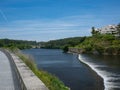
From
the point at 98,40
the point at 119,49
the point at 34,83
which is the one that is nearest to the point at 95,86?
the point at 34,83

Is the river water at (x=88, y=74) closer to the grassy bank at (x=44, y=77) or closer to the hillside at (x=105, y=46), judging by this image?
the grassy bank at (x=44, y=77)

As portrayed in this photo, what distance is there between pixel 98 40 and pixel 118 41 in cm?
1457

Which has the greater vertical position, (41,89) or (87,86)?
(41,89)

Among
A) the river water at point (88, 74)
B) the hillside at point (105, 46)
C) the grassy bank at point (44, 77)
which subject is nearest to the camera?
the grassy bank at point (44, 77)

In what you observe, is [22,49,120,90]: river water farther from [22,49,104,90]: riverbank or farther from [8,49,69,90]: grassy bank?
[8,49,69,90]: grassy bank

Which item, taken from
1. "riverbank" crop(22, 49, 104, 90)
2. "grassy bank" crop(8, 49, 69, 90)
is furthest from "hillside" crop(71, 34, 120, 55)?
"grassy bank" crop(8, 49, 69, 90)

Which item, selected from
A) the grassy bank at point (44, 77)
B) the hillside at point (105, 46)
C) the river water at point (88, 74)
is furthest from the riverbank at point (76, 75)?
the hillside at point (105, 46)

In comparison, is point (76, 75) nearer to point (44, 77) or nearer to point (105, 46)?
point (44, 77)

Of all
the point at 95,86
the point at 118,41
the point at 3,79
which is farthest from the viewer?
the point at 118,41

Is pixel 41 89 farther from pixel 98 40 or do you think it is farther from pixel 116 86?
pixel 98 40

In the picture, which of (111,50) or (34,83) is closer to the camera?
(34,83)

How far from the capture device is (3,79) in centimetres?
1254

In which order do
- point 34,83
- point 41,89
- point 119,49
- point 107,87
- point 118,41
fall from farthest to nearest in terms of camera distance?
point 118,41 < point 119,49 < point 107,87 < point 34,83 < point 41,89

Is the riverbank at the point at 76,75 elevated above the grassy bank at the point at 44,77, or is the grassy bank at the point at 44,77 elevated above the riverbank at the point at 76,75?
the grassy bank at the point at 44,77
